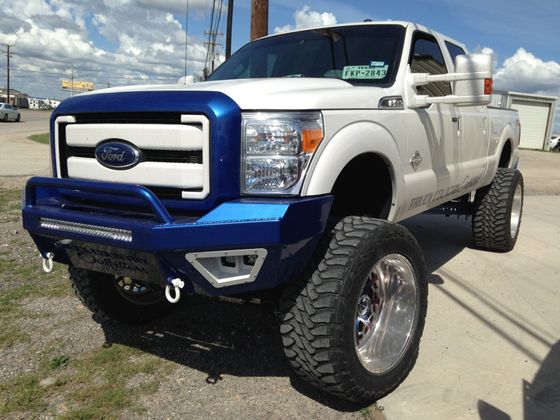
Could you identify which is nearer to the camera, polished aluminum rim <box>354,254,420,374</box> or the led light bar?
the led light bar

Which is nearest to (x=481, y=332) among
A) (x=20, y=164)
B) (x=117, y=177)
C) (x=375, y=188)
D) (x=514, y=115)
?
(x=375, y=188)

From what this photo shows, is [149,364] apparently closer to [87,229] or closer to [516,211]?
[87,229]

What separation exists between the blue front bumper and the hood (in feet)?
1.45

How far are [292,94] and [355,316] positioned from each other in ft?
3.75

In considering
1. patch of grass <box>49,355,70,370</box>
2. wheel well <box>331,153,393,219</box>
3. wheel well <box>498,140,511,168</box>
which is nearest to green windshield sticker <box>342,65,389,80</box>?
wheel well <box>331,153,393,219</box>

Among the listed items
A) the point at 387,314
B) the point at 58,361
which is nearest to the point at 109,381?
the point at 58,361

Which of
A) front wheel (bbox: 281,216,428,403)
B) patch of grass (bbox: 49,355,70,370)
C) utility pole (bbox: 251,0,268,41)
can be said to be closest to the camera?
front wheel (bbox: 281,216,428,403)

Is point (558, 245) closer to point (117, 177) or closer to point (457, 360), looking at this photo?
point (457, 360)

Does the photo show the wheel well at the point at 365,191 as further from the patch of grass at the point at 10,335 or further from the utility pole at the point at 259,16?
the utility pole at the point at 259,16

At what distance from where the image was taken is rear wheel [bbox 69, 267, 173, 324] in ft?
11.6

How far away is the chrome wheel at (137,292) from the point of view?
12.3 ft

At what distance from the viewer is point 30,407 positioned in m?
2.79

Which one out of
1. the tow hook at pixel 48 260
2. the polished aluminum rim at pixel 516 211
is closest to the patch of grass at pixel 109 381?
the tow hook at pixel 48 260

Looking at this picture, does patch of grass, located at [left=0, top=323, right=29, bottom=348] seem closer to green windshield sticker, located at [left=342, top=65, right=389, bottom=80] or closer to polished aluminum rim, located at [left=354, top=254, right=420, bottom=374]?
polished aluminum rim, located at [left=354, top=254, right=420, bottom=374]
